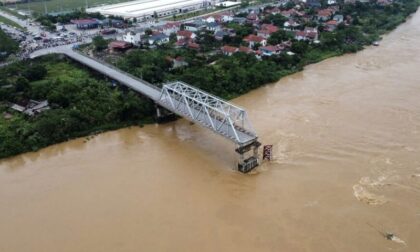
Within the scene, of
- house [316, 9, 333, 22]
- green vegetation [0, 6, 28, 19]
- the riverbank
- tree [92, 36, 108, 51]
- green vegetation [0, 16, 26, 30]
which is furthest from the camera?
green vegetation [0, 6, 28, 19]

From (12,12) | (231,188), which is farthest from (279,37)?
(12,12)

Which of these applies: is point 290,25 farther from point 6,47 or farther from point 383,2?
point 6,47

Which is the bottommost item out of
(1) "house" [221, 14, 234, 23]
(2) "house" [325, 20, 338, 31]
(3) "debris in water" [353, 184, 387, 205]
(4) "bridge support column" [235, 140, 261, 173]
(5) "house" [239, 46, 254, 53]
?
(3) "debris in water" [353, 184, 387, 205]

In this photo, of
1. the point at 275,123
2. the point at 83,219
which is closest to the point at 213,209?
the point at 83,219

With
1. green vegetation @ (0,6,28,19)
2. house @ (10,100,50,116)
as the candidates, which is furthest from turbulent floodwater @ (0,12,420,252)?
green vegetation @ (0,6,28,19)

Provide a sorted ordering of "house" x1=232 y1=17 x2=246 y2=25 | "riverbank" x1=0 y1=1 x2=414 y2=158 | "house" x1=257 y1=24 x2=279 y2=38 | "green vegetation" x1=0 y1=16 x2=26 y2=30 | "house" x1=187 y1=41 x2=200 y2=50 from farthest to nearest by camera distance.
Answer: "green vegetation" x1=0 y1=16 x2=26 y2=30, "house" x1=232 y1=17 x2=246 y2=25, "house" x1=257 y1=24 x2=279 y2=38, "house" x1=187 y1=41 x2=200 y2=50, "riverbank" x1=0 y1=1 x2=414 y2=158

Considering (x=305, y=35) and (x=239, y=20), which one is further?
(x=239, y=20)

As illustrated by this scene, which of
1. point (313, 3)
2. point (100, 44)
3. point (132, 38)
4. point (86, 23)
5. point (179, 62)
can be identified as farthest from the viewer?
point (313, 3)

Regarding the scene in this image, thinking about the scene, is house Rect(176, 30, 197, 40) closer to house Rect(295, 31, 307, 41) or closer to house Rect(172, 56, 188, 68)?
house Rect(172, 56, 188, 68)
